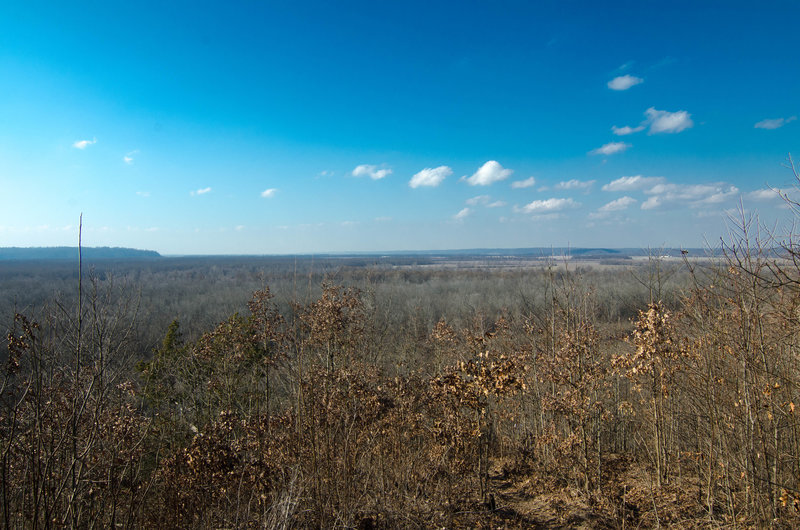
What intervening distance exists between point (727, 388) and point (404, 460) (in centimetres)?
370

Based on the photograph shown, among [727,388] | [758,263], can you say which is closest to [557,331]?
[727,388]

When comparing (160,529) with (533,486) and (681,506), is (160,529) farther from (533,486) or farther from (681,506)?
(681,506)

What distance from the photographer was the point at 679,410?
20.7 ft

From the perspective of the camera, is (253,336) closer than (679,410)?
No

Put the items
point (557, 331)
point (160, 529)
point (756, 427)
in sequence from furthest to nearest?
1. point (557, 331)
2. point (756, 427)
3. point (160, 529)

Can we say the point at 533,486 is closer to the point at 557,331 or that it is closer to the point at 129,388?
the point at 557,331

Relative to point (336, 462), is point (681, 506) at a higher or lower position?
lower

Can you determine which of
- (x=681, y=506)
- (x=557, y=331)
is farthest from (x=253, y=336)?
(x=681, y=506)

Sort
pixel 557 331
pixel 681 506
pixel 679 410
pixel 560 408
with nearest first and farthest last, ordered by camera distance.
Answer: pixel 681 506, pixel 560 408, pixel 679 410, pixel 557 331

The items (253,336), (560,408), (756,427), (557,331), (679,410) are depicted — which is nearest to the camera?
(756,427)

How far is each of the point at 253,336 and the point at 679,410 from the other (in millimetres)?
6758

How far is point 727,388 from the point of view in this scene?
15.1 ft

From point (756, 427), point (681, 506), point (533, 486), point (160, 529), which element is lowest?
point (533, 486)

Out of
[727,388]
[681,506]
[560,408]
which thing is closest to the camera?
[727,388]
